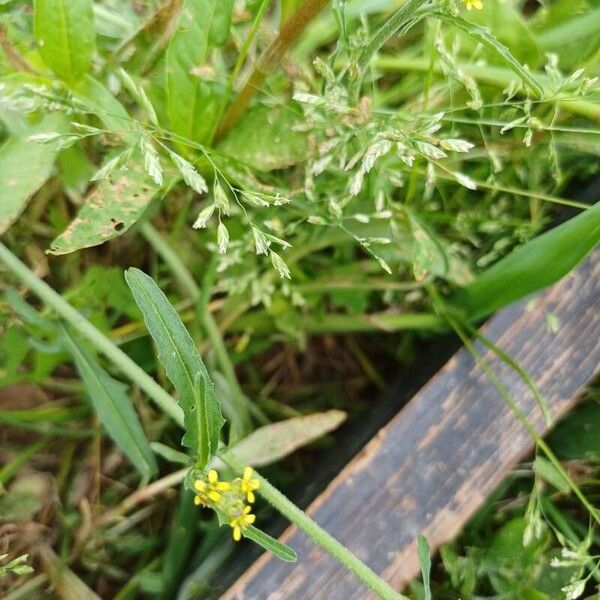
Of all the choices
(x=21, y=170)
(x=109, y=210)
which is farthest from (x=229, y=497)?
(x=21, y=170)

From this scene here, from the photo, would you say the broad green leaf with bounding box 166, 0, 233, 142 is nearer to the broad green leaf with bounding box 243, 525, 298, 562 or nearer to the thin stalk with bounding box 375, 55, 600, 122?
the thin stalk with bounding box 375, 55, 600, 122

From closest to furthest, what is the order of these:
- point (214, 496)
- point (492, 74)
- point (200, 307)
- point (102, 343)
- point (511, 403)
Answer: point (214, 496) < point (102, 343) < point (511, 403) < point (492, 74) < point (200, 307)

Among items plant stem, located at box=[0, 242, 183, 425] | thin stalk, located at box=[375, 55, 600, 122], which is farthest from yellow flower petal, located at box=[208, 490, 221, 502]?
thin stalk, located at box=[375, 55, 600, 122]

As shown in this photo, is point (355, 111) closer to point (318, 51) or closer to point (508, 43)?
point (508, 43)

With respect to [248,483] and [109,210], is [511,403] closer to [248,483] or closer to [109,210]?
[248,483]

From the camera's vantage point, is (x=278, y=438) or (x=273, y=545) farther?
(x=278, y=438)

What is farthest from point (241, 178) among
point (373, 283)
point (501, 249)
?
point (501, 249)
